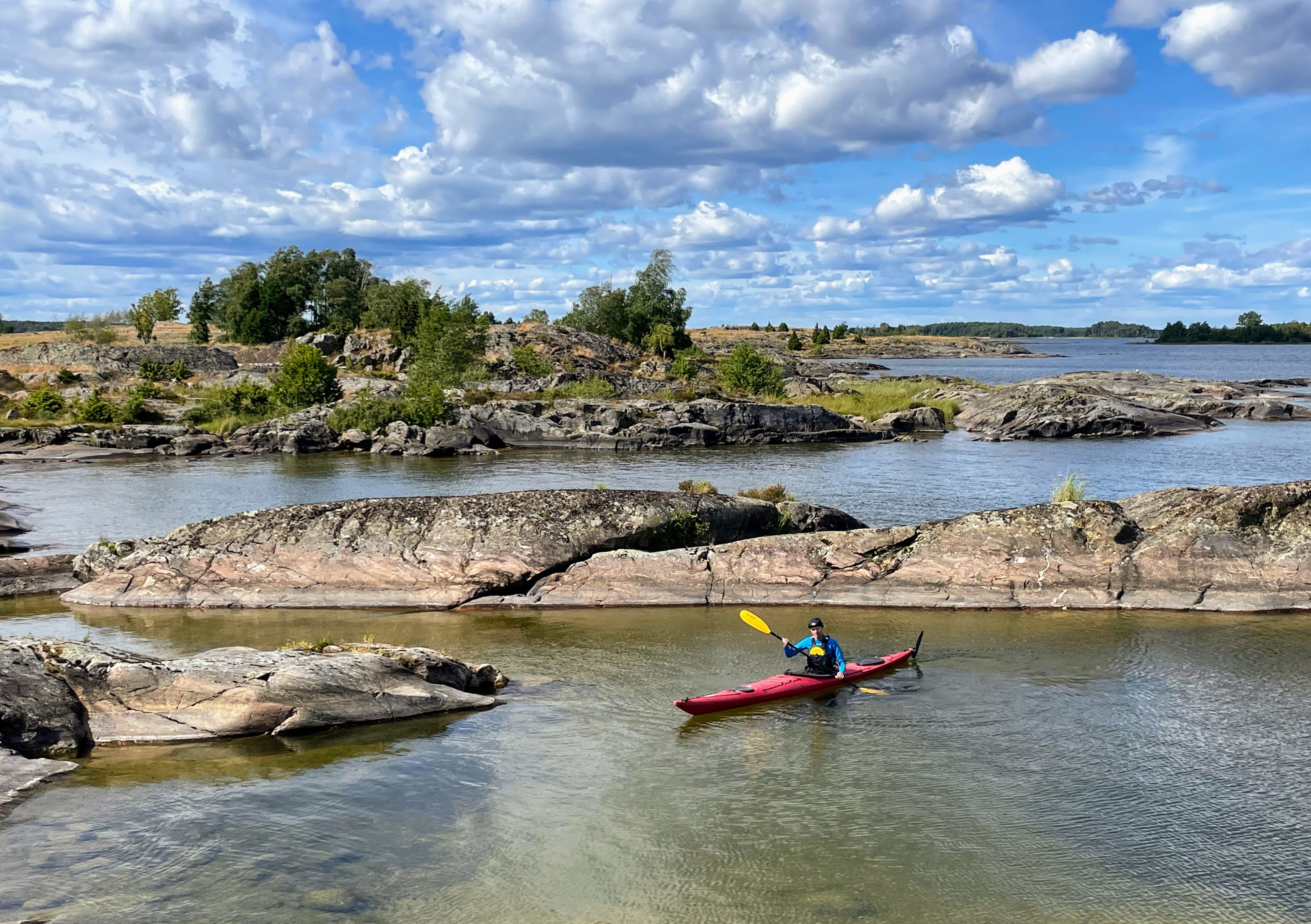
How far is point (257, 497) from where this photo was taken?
147 feet

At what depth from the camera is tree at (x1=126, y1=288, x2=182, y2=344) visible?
451ft

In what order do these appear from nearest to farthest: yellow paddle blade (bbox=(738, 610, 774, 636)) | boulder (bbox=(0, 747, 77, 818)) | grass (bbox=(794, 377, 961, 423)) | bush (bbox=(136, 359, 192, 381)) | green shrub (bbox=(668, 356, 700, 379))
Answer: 1. boulder (bbox=(0, 747, 77, 818))
2. yellow paddle blade (bbox=(738, 610, 774, 636))
3. grass (bbox=(794, 377, 961, 423))
4. bush (bbox=(136, 359, 192, 381))
5. green shrub (bbox=(668, 356, 700, 379))

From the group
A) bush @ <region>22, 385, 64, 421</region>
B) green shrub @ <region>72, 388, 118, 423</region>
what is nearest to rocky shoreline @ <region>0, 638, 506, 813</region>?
green shrub @ <region>72, 388, 118, 423</region>

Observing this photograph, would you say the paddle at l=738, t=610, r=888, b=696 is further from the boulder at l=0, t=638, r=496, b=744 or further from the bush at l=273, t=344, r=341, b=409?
the bush at l=273, t=344, r=341, b=409

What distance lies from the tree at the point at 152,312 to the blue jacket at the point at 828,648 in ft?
437

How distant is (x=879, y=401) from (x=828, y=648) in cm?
7450

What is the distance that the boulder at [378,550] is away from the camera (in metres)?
24.0

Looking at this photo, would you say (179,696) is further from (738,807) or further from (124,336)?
(124,336)

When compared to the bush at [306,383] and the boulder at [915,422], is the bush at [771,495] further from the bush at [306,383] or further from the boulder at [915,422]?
the bush at [306,383]

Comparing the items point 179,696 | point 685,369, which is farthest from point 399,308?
point 179,696

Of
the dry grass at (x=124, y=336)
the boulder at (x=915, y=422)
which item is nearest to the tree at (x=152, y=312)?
the dry grass at (x=124, y=336)

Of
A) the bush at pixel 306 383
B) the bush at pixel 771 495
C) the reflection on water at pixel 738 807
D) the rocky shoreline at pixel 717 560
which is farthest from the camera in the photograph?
the bush at pixel 306 383

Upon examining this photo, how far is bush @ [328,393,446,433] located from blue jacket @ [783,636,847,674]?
56.2 m

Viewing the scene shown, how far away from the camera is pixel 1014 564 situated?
77.8ft
